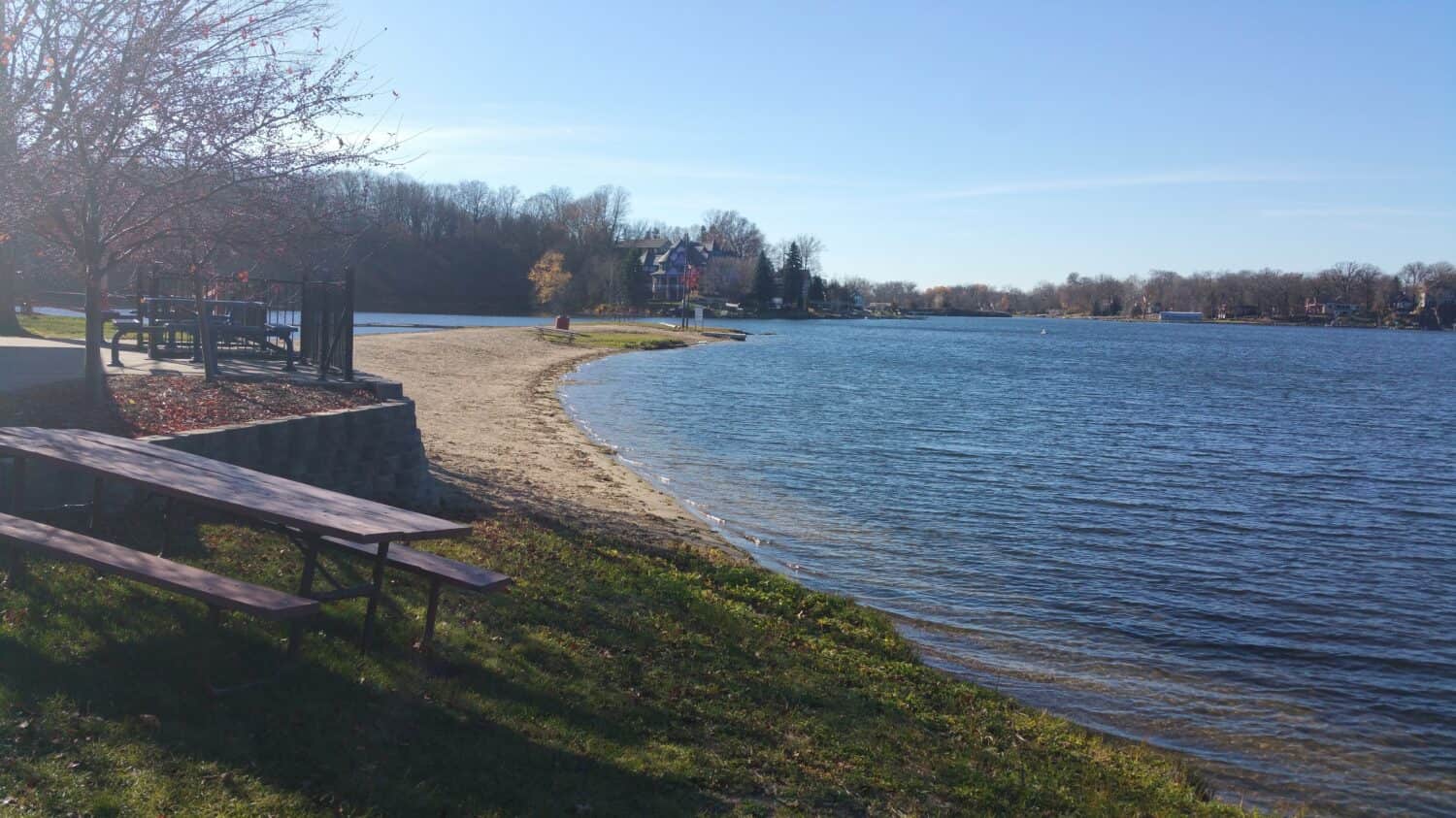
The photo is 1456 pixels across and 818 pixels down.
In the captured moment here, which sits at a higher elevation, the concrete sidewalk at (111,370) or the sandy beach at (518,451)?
the concrete sidewalk at (111,370)

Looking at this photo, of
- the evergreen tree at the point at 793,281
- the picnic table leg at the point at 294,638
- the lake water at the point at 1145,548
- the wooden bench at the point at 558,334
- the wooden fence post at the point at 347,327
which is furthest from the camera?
the evergreen tree at the point at 793,281

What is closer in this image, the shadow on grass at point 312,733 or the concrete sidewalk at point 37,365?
the shadow on grass at point 312,733

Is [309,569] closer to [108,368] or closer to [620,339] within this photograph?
[108,368]

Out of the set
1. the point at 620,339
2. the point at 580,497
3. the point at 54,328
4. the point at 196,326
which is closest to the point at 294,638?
the point at 580,497

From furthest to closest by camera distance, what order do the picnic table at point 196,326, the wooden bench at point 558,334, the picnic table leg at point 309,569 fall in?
the wooden bench at point 558,334 → the picnic table at point 196,326 → the picnic table leg at point 309,569

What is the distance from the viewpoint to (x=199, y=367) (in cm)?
1345

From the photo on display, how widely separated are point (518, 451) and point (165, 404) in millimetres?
8668

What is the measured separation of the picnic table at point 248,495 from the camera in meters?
5.36

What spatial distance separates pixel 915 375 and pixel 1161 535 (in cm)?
3589

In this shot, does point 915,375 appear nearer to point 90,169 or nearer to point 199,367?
point 199,367

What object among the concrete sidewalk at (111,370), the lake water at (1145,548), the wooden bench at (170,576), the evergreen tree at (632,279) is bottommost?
the lake water at (1145,548)

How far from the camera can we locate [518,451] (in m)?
18.4

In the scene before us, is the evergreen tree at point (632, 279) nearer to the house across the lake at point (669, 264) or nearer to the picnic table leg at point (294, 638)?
the house across the lake at point (669, 264)

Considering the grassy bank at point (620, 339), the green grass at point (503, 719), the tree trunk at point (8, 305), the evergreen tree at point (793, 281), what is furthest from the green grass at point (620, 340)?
the evergreen tree at point (793, 281)
